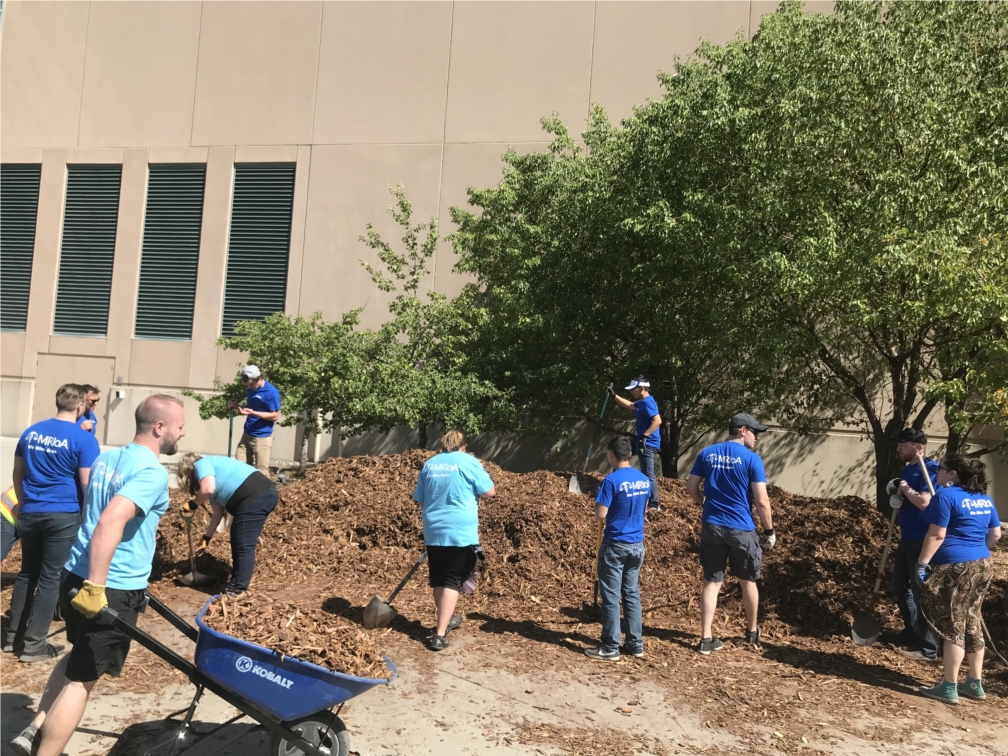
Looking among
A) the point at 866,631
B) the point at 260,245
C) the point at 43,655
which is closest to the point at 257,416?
the point at 43,655

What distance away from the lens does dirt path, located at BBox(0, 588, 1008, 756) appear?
4.37 m

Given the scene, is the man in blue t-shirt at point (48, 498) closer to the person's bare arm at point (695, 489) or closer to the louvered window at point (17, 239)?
the person's bare arm at point (695, 489)

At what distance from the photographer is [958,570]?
5.30 m

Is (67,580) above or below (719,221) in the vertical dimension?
below

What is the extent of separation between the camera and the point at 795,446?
14758 millimetres

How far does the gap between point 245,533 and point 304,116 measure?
14.2 meters

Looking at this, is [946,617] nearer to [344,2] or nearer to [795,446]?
[795,446]

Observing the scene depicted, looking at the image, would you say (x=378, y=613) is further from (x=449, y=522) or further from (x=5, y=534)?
(x=5, y=534)

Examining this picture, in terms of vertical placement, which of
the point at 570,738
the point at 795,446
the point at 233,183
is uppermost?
the point at 233,183

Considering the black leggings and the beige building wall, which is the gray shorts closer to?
the black leggings

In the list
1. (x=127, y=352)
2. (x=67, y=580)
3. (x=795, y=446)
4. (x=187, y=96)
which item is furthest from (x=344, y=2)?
(x=67, y=580)

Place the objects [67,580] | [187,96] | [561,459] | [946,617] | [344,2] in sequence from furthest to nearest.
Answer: [187,96], [344,2], [561,459], [946,617], [67,580]

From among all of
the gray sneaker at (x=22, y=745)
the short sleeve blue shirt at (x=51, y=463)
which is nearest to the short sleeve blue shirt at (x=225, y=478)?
the short sleeve blue shirt at (x=51, y=463)

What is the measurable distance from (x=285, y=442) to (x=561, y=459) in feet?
21.6
